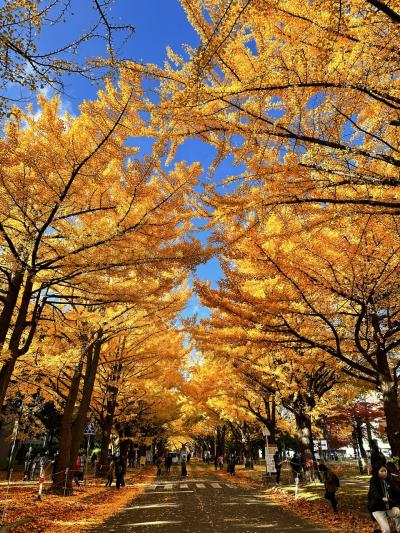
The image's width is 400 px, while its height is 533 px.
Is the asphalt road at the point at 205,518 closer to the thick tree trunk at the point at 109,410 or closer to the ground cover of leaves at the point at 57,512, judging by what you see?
the ground cover of leaves at the point at 57,512

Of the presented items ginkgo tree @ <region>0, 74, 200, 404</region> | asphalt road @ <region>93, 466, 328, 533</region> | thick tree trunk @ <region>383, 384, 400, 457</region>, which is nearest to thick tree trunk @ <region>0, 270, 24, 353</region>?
ginkgo tree @ <region>0, 74, 200, 404</region>

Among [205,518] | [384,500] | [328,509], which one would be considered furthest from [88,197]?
[328,509]

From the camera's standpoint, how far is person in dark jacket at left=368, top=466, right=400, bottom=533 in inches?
207

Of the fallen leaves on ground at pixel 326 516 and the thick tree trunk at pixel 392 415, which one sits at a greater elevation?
the thick tree trunk at pixel 392 415

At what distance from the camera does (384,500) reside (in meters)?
5.27

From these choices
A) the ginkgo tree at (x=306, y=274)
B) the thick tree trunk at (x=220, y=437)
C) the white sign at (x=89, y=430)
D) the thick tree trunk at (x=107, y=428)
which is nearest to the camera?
the ginkgo tree at (x=306, y=274)

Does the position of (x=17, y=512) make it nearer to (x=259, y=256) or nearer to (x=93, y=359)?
(x=93, y=359)

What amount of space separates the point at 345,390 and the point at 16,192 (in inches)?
613

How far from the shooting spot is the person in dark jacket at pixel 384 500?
17.2 feet

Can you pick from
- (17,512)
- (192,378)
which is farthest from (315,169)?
(192,378)

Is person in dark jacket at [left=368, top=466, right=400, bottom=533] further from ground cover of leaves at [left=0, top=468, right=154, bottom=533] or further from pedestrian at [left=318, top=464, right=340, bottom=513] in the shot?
ground cover of leaves at [left=0, top=468, right=154, bottom=533]

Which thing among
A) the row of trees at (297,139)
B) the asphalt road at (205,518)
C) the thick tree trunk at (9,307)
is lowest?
the asphalt road at (205,518)

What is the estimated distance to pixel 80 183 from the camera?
5656mm

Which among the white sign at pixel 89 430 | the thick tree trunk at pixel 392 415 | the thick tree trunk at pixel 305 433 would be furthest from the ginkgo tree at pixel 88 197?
the white sign at pixel 89 430
